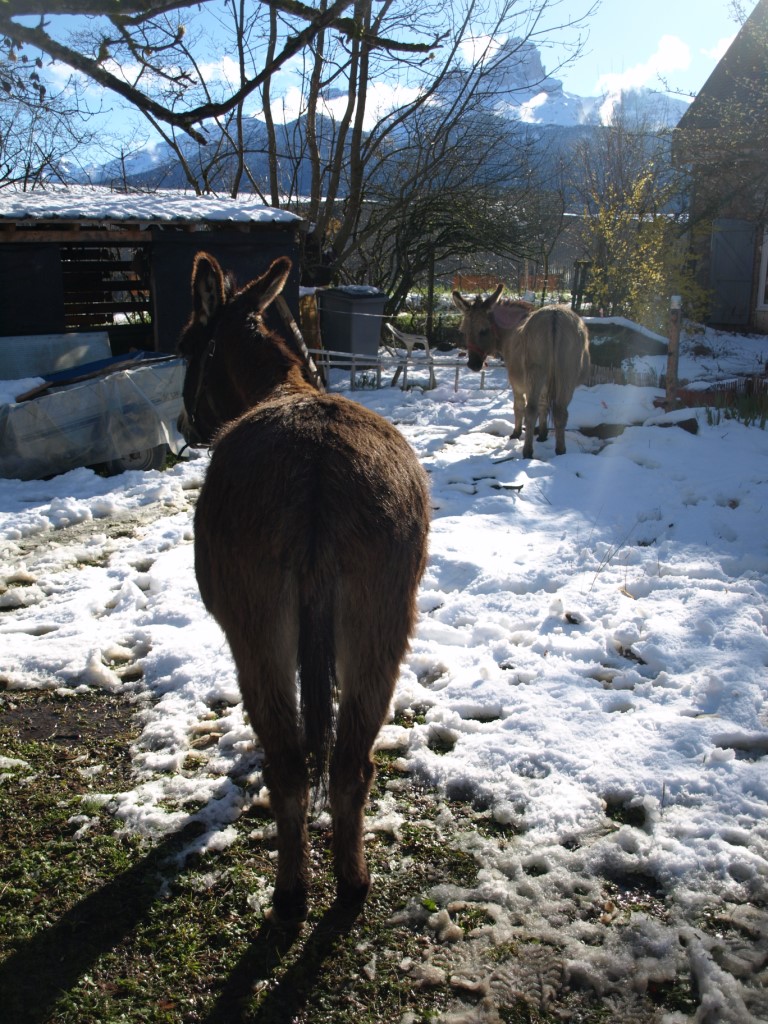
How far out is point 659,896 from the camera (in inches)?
96.3

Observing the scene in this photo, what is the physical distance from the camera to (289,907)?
238 centimetres

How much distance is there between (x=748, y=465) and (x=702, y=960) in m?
5.55

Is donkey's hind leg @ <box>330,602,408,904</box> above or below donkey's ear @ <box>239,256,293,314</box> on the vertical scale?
below

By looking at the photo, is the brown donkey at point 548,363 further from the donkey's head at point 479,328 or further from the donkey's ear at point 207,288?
the donkey's ear at point 207,288

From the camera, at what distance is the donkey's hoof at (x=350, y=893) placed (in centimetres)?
243

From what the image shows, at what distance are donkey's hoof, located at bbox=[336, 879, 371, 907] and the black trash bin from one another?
38.8 feet

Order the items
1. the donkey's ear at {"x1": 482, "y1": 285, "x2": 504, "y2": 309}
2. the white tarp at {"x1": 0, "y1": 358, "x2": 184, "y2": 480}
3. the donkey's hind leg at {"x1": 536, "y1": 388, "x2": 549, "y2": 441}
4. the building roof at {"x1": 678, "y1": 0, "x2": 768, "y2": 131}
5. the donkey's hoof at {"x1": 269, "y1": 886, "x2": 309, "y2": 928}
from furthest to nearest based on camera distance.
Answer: the building roof at {"x1": 678, "y1": 0, "x2": 768, "y2": 131}
the donkey's ear at {"x1": 482, "y1": 285, "x2": 504, "y2": 309}
the donkey's hind leg at {"x1": 536, "y1": 388, "x2": 549, "y2": 441}
the white tarp at {"x1": 0, "y1": 358, "x2": 184, "y2": 480}
the donkey's hoof at {"x1": 269, "y1": 886, "x2": 309, "y2": 928}

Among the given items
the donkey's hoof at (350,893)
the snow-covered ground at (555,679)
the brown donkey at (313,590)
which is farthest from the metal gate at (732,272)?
the donkey's hoof at (350,893)

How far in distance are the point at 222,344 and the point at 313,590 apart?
6.32 feet

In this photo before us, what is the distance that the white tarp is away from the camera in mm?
7594

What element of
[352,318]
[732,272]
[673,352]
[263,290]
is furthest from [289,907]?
[732,272]

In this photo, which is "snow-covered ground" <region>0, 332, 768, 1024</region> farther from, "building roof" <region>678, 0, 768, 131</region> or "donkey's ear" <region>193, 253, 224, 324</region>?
"building roof" <region>678, 0, 768, 131</region>

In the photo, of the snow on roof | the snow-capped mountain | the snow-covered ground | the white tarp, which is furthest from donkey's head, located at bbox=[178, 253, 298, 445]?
the snow-capped mountain

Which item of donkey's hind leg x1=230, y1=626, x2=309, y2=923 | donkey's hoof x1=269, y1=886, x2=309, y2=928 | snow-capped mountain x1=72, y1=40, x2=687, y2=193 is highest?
snow-capped mountain x1=72, y1=40, x2=687, y2=193
